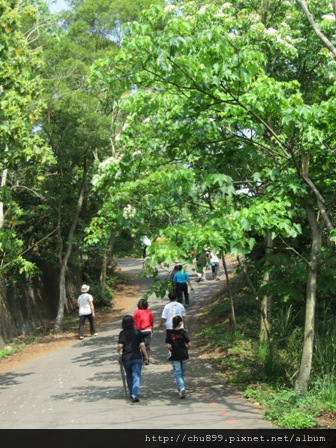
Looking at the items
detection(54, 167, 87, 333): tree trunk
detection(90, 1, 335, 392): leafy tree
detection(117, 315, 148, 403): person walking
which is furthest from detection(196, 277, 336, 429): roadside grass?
detection(54, 167, 87, 333): tree trunk

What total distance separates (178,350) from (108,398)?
1.57 m

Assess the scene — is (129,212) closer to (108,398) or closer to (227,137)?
(227,137)

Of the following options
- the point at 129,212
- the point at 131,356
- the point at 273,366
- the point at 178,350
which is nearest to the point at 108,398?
the point at 131,356

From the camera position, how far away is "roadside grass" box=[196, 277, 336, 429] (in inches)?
328

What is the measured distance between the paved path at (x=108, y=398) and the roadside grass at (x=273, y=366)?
11.7 inches

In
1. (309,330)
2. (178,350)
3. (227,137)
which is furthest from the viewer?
(227,137)

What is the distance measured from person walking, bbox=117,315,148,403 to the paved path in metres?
0.26

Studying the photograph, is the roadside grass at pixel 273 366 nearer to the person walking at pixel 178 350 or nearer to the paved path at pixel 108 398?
the paved path at pixel 108 398

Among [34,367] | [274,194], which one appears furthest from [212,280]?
[274,194]

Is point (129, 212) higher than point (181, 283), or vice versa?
point (129, 212)

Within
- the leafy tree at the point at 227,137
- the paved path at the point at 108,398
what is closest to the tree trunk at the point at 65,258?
the paved path at the point at 108,398

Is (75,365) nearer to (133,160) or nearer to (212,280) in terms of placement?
(133,160)

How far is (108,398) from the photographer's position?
1042cm
